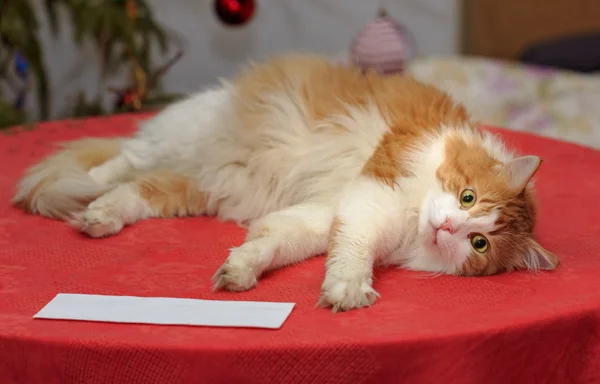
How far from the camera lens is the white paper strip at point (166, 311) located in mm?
1096

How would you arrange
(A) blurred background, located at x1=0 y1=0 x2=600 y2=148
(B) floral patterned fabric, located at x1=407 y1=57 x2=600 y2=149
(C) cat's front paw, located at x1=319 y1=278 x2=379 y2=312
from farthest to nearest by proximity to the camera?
(B) floral patterned fabric, located at x1=407 y1=57 x2=600 y2=149
(A) blurred background, located at x1=0 y1=0 x2=600 y2=148
(C) cat's front paw, located at x1=319 y1=278 x2=379 y2=312

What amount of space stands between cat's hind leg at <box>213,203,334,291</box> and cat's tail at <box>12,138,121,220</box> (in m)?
0.44

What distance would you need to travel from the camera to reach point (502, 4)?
161 inches

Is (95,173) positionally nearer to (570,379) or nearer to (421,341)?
(421,341)

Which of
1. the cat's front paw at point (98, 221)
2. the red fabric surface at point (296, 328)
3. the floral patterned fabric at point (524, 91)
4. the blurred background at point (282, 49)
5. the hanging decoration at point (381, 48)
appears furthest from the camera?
the floral patterned fabric at point (524, 91)

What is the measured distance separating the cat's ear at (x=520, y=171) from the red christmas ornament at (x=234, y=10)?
4.93 ft

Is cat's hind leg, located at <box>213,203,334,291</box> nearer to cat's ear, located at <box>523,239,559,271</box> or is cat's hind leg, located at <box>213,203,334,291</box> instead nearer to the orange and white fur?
the orange and white fur

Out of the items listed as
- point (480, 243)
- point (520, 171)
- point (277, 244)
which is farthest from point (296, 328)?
point (520, 171)

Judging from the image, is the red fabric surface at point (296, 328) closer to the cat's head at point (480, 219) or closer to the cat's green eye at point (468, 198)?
the cat's head at point (480, 219)

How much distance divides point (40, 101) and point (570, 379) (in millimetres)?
2813

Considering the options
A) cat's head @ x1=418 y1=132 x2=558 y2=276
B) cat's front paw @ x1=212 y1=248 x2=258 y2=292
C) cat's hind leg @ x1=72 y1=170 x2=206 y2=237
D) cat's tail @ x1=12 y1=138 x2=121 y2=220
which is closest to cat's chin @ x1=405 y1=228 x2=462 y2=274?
cat's head @ x1=418 y1=132 x2=558 y2=276

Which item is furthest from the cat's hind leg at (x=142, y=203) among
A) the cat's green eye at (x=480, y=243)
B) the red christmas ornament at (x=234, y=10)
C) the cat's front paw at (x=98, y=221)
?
the red christmas ornament at (x=234, y=10)

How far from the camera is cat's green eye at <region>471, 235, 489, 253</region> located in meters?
1.35

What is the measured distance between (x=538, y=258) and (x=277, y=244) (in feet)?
1.60
